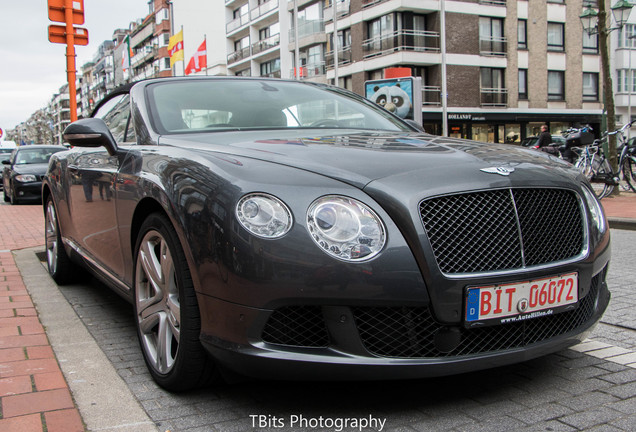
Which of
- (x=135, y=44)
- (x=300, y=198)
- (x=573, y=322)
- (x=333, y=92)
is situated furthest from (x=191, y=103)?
(x=135, y=44)

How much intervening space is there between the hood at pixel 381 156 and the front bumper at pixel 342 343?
494mm

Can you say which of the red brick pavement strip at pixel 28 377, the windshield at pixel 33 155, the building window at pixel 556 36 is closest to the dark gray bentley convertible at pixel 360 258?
the red brick pavement strip at pixel 28 377

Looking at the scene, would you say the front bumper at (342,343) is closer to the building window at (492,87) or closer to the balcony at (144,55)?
the building window at (492,87)

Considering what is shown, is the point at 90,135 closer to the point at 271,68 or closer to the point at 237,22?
the point at 271,68

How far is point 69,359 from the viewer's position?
3.11m

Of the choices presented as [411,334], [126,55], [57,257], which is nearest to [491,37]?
[57,257]

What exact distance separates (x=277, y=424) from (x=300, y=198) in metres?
0.85

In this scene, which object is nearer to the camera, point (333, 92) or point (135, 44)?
point (333, 92)

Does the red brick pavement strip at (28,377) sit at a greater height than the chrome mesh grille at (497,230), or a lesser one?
lesser

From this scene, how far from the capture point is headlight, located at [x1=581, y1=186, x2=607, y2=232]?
2.73m

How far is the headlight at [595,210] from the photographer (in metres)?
2.73

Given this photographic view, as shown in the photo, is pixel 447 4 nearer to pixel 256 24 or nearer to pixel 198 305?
pixel 256 24

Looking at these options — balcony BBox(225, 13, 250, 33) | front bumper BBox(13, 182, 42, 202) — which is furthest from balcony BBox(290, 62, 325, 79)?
front bumper BBox(13, 182, 42, 202)

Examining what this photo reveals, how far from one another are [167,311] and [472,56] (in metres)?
38.5
